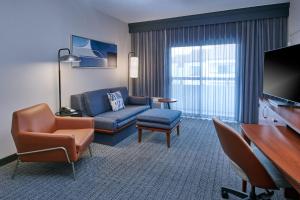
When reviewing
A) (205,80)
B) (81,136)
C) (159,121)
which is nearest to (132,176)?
(81,136)

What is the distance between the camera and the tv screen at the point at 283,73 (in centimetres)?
228

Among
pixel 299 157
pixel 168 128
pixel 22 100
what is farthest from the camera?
pixel 168 128

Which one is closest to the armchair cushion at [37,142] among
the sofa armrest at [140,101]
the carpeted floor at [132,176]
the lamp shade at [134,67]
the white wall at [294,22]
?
the carpeted floor at [132,176]

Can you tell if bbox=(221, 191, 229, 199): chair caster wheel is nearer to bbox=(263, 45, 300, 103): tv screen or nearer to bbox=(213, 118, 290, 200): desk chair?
bbox=(213, 118, 290, 200): desk chair

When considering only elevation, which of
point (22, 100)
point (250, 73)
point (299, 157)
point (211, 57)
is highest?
point (211, 57)

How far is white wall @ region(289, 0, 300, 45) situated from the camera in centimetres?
332

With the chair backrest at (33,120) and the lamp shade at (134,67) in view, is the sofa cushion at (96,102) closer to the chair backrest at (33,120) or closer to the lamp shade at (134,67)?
the chair backrest at (33,120)

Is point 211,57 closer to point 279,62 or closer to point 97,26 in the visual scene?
point 279,62

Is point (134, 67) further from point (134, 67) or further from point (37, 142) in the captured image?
point (37, 142)

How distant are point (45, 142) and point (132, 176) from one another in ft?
3.38

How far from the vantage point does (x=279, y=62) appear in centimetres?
272

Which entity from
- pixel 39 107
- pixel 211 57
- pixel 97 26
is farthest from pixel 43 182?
pixel 211 57

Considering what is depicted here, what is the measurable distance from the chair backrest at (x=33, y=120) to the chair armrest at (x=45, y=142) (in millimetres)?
112

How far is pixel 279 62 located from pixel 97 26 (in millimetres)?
3334
